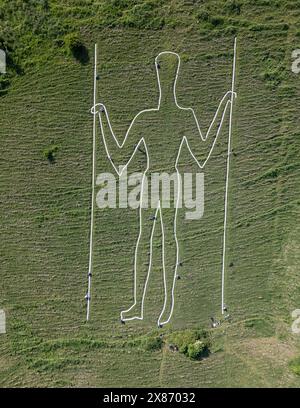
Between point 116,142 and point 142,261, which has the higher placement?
point 116,142

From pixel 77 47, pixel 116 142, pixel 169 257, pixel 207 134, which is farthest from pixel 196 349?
pixel 77 47

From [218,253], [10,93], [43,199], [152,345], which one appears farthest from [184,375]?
[10,93]

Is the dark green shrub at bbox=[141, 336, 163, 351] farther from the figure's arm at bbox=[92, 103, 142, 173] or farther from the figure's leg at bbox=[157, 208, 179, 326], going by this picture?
the figure's arm at bbox=[92, 103, 142, 173]

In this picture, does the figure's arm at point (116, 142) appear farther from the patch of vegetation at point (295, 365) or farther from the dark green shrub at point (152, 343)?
the patch of vegetation at point (295, 365)

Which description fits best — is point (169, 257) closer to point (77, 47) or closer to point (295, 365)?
point (295, 365)

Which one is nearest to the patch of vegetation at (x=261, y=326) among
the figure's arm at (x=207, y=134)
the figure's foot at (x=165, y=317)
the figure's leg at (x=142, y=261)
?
the figure's foot at (x=165, y=317)

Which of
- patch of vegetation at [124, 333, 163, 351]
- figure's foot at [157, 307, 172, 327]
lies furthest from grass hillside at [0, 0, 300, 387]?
figure's foot at [157, 307, 172, 327]
